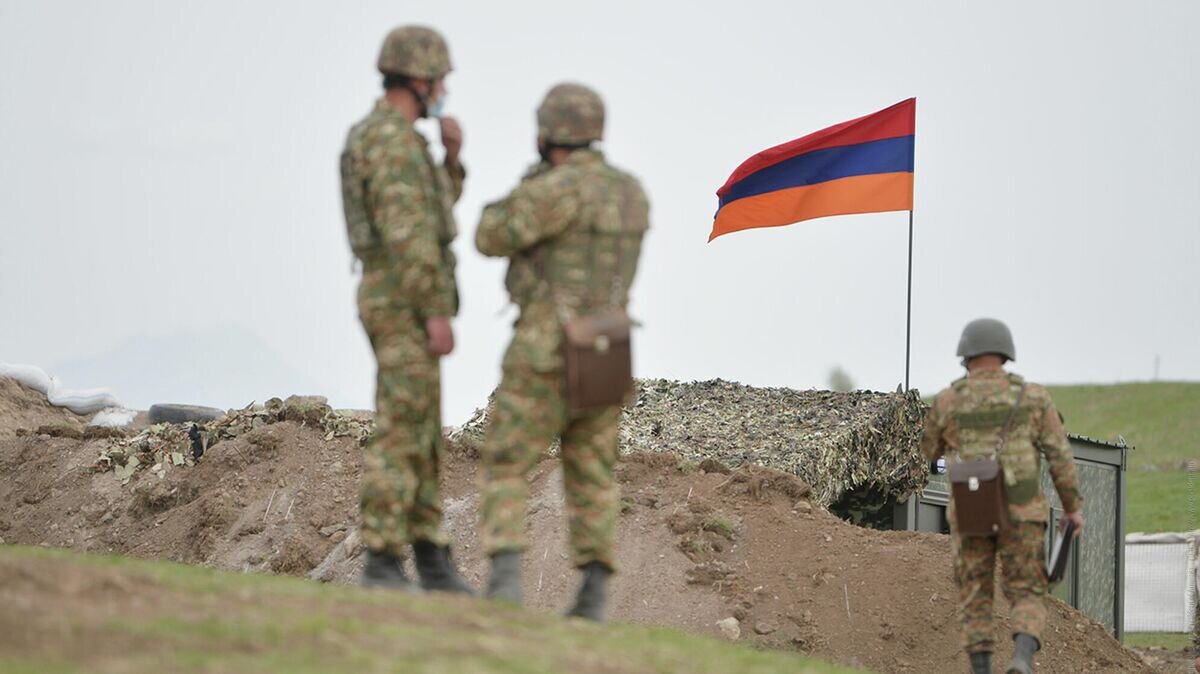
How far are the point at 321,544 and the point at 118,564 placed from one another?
7.43 meters

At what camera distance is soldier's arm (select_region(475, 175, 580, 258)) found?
716 centimetres

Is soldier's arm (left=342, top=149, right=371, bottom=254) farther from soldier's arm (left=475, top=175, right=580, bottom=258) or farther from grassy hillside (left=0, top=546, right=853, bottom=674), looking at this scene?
grassy hillside (left=0, top=546, right=853, bottom=674)

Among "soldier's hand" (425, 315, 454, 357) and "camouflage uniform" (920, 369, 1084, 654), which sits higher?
"soldier's hand" (425, 315, 454, 357)

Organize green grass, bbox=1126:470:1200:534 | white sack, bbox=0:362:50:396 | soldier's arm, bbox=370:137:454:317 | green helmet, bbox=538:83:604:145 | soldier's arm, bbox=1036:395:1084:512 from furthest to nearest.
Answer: green grass, bbox=1126:470:1200:534 → white sack, bbox=0:362:50:396 → soldier's arm, bbox=1036:395:1084:512 → green helmet, bbox=538:83:604:145 → soldier's arm, bbox=370:137:454:317

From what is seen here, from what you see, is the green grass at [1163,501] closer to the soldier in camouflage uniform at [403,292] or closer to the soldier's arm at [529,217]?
the soldier in camouflage uniform at [403,292]

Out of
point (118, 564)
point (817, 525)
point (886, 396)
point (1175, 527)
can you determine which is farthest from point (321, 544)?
point (1175, 527)

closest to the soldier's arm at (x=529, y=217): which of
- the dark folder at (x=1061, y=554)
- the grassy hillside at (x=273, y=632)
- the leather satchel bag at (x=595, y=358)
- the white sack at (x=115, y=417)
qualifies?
the leather satchel bag at (x=595, y=358)

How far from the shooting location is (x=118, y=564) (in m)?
7.57

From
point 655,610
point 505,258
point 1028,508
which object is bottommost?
point 655,610

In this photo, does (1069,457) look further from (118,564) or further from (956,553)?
(118,564)

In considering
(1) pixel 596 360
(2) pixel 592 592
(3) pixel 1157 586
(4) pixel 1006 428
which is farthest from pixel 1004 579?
(3) pixel 1157 586

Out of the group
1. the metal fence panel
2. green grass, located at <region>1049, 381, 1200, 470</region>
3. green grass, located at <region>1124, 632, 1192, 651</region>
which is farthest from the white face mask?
green grass, located at <region>1049, 381, 1200, 470</region>

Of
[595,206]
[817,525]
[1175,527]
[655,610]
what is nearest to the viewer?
[595,206]

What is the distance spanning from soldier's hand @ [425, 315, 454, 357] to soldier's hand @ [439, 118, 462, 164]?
0.93 m
